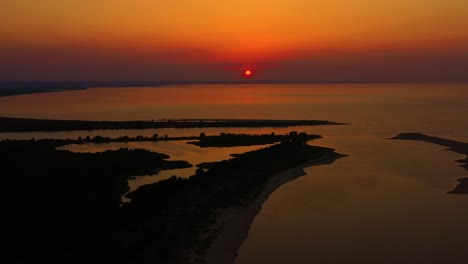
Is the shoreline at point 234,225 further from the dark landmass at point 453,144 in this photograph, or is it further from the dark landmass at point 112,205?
the dark landmass at point 453,144

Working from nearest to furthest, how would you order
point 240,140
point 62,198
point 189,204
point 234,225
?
point 234,225
point 189,204
point 62,198
point 240,140

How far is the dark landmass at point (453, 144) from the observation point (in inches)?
991

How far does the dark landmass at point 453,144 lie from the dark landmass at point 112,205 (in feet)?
30.6

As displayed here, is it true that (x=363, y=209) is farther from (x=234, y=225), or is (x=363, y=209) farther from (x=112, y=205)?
(x=112, y=205)

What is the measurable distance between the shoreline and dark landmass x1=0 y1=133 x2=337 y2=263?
0.30 metres

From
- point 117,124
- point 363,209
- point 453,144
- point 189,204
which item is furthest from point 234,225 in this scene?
point 117,124

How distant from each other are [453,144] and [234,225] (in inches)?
1138

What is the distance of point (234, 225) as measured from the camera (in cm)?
1866

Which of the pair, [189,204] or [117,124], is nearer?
Result: [189,204]

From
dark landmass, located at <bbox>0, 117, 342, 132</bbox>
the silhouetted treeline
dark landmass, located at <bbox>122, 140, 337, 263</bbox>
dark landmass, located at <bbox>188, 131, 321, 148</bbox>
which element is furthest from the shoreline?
dark landmass, located at <bbox>0, 117, 342, 132</bbox>

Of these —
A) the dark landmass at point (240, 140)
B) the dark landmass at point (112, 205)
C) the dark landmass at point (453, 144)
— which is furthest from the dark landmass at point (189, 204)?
the dark landmass at point (240, 140)

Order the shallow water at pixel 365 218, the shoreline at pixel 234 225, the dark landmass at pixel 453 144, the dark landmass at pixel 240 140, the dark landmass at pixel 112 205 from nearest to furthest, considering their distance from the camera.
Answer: the dark landmass at pixel 112 205
the shoreline at pixel 234 225
the shallow water at pixel 365 218
the dark landmass at pixel 453 144
the dark landmass at pixel 240 140

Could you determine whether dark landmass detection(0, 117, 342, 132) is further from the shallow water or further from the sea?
the shallow water

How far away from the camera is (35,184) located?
2414 centimetres
